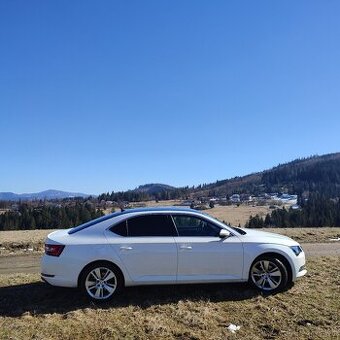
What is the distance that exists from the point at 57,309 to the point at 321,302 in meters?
4.43

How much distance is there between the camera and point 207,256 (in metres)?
8.24

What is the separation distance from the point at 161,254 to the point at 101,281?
1126mm

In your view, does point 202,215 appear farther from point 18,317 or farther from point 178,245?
point 18,317

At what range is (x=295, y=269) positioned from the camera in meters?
8.59

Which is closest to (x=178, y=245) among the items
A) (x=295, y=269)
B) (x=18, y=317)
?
(x=295, y=269)

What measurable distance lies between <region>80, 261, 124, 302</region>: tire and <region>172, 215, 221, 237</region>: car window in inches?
53.6

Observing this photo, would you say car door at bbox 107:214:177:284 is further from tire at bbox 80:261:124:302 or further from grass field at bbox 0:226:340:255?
grass field at bbox 0:226:340:255

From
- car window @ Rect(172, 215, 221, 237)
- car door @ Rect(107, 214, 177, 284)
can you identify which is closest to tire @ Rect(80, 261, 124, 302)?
car door @ Rect(107, 214, 177, 284)

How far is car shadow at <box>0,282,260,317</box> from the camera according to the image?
307 inches

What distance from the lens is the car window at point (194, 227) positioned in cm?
846

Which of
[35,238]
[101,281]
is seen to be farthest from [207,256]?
[35,238]

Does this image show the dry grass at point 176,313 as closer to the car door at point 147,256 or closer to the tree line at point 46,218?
the car door at point 147,256

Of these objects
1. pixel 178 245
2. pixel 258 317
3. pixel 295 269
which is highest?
pixel 178 245

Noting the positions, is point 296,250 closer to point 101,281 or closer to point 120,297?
point 120,297
